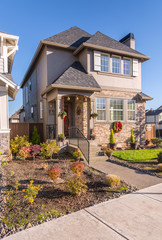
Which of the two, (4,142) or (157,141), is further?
(157,141)

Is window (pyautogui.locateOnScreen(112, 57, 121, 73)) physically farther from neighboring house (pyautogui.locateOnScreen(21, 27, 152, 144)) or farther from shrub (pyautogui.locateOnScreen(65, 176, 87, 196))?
shrub (pyautogui.locateOnScreen(65, 176, 87, 196))

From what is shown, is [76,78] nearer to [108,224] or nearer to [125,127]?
[125,127]

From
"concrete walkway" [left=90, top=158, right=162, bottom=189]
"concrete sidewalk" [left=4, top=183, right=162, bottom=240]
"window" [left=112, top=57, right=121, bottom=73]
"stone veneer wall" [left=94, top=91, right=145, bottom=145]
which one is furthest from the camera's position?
"window" [left=112, top=57, right=121, bottom=73]

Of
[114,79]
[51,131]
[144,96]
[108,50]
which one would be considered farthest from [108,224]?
[144,96]

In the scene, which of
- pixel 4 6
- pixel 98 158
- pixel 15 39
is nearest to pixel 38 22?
pixel 4 6

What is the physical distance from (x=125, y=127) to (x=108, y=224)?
10427 mm

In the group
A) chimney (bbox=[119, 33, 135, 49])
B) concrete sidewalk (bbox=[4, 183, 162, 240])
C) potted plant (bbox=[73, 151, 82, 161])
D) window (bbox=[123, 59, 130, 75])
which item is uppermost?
chimney (bbox=[119, 33, 135, 49])

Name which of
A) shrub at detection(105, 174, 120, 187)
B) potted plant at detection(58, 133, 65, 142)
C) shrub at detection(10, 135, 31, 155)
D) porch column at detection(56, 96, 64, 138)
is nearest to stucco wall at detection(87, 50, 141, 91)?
porch column at detection(56, 96, 64, 138)

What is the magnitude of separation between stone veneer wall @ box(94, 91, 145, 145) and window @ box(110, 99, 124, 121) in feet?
1.30

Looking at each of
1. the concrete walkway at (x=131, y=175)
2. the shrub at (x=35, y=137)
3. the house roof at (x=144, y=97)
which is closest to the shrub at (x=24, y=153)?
the shrub at (x=35, y=137)

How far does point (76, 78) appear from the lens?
438 inches

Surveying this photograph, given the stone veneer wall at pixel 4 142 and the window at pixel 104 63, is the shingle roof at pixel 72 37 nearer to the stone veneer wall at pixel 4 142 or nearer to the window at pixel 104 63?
the window at pixel 104 63

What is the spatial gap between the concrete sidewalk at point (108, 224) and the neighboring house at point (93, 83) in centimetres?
690

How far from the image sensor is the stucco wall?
11938mm
